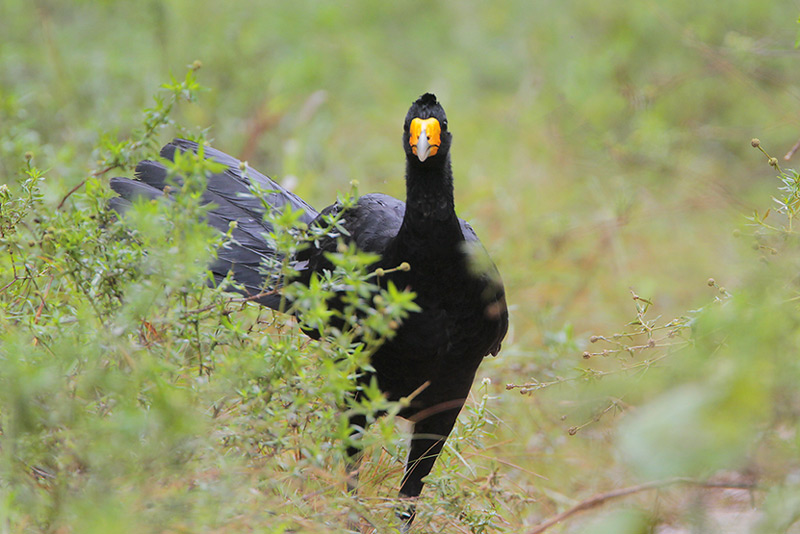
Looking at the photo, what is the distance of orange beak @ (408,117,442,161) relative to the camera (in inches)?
119

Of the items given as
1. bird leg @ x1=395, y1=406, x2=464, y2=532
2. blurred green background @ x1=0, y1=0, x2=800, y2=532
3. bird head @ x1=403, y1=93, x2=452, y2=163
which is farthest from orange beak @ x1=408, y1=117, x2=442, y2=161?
blurred green background @ x1=0, y1=0, x2=800, y2=532

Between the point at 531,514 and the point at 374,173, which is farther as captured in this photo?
the point at 374,173

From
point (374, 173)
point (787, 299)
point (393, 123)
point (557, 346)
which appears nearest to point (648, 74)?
point (393, 123)

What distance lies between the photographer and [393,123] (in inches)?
305

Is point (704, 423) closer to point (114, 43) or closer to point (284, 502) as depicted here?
point (284, 502)

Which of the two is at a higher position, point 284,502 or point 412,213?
point 412,213

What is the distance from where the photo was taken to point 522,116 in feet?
25.9

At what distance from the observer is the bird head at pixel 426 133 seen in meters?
3.05

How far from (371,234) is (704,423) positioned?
1941mm

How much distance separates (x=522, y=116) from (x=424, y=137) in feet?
16.6

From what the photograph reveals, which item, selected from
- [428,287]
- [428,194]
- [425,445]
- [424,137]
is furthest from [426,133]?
[425,445]

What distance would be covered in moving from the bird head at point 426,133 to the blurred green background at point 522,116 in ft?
4.36

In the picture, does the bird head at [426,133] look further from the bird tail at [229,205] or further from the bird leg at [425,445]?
the bird leg at [425,445]

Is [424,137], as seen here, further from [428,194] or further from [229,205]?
[229,205]
